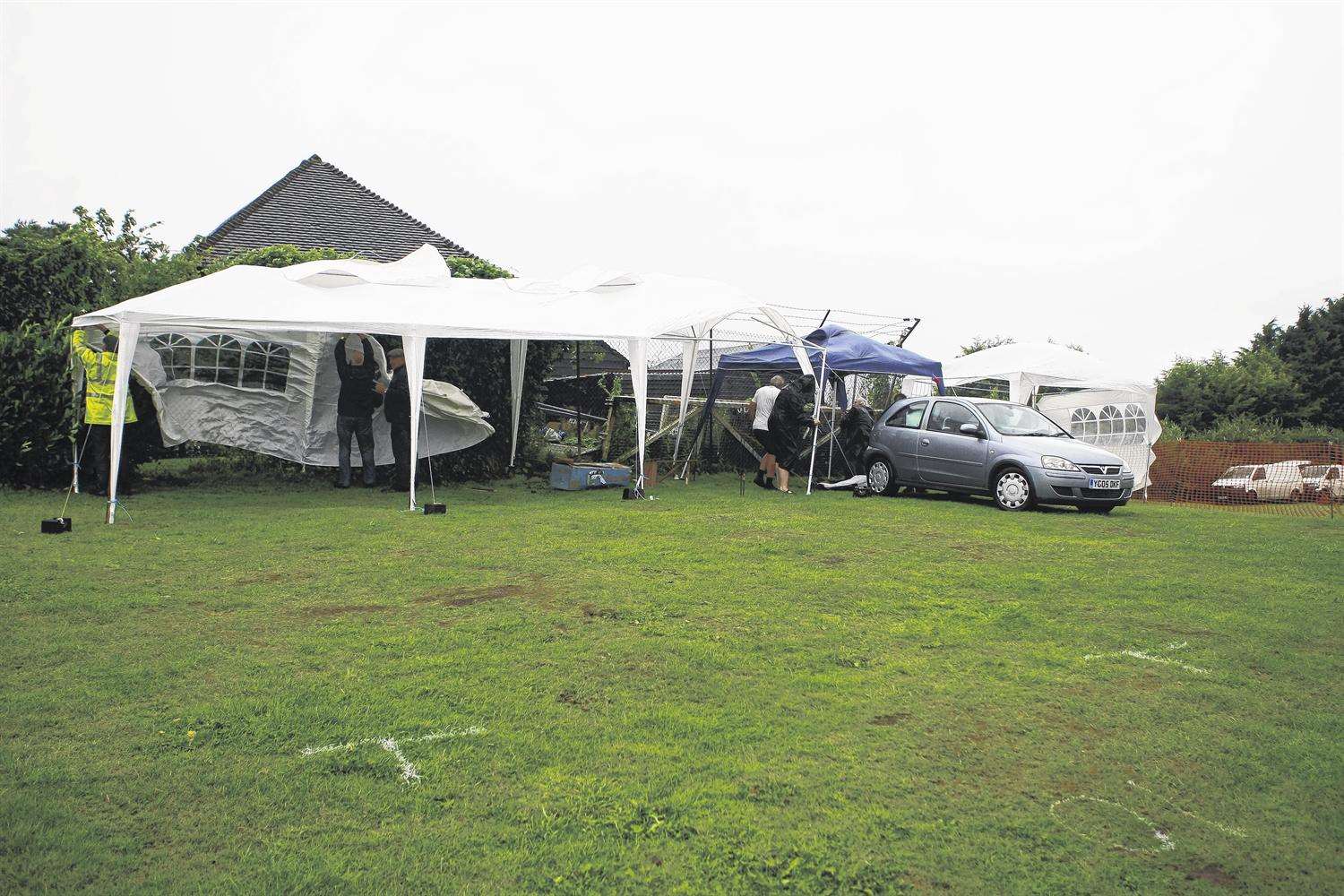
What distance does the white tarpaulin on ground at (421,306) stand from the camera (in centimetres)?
1109

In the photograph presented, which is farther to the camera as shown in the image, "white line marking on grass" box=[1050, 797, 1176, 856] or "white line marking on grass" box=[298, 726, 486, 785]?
"white line marking on grass" box=[298, 726, 486, 785]

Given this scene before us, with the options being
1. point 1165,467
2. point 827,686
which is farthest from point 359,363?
point 1165,467

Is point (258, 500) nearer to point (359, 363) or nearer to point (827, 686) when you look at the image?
point (359, 363)

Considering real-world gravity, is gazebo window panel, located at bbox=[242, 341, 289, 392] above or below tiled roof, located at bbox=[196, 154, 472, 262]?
below

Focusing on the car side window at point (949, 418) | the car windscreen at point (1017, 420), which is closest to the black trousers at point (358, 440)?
the car side window at point (949, 418)

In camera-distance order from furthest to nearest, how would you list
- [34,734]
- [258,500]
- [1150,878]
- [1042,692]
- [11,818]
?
[258,500]
[1042,692]
[34,734]
[11,818]
[1150,878]

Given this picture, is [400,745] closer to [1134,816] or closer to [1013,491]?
[1134,816]

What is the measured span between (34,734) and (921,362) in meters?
14.3

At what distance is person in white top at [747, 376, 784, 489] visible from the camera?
15.8 metres

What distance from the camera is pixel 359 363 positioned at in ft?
44.2

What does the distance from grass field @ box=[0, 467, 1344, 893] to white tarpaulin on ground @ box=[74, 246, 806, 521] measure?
3308 mm

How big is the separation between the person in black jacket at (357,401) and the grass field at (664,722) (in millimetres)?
5027

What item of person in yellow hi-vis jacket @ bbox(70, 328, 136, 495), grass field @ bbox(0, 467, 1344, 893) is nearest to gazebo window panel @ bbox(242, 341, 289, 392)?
person in yellow hi-vis jacket @ bbox(70, 328, 136, 495)

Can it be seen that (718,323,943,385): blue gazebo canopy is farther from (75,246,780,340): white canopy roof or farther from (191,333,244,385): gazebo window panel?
(191,333,244,385): gazebo window panel
